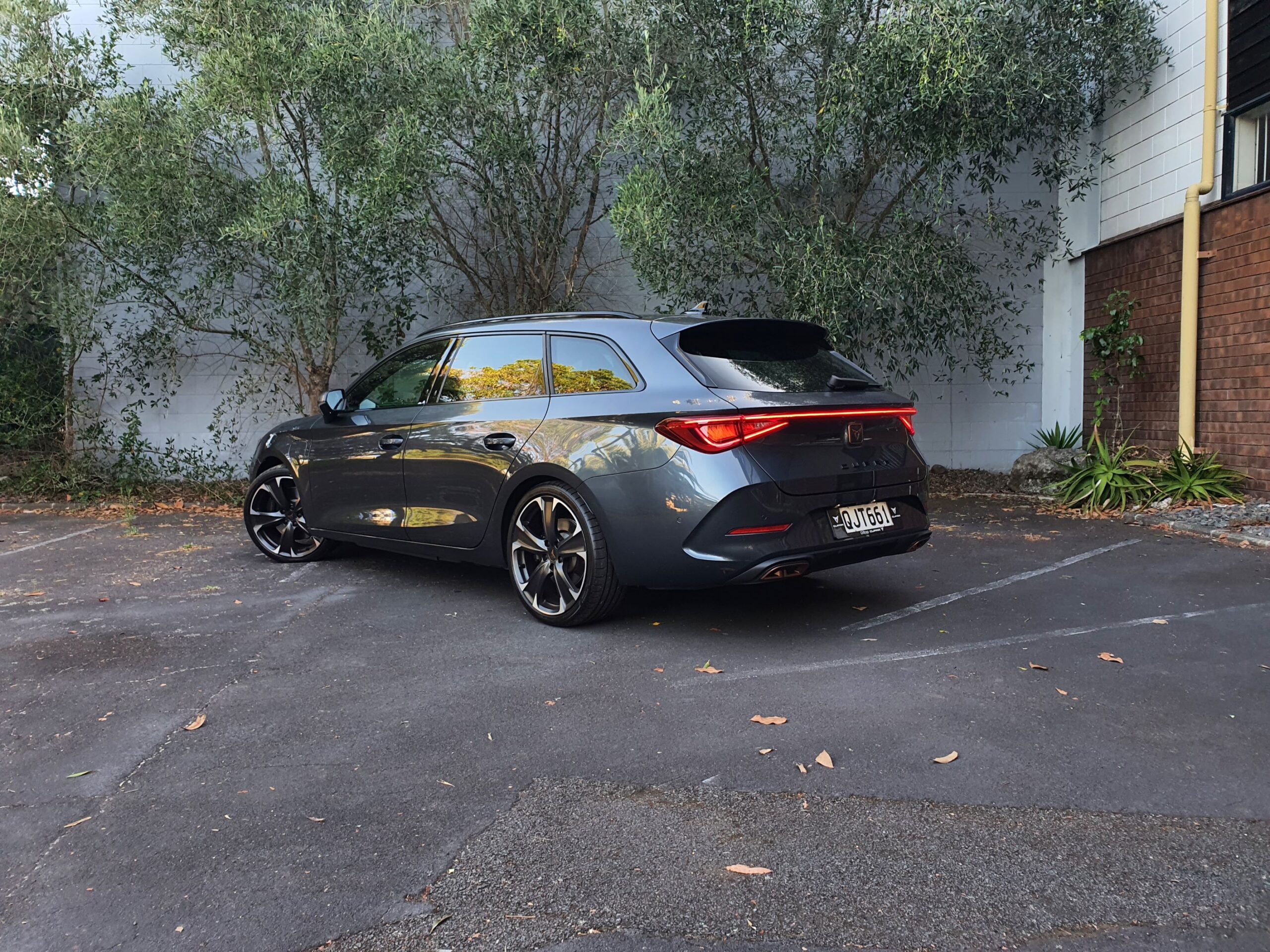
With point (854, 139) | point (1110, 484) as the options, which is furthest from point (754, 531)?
point (854, 139)

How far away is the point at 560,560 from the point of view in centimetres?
484

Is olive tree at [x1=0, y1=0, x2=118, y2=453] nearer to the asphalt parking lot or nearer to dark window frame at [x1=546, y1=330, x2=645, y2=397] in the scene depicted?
the asphalt parking lot

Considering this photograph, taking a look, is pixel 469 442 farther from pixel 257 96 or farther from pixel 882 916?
pixel 257 96

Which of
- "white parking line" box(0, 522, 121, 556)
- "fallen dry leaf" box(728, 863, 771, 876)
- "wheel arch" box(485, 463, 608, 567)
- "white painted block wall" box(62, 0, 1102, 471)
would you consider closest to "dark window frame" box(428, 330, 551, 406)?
"wheel arch" box(485, 463, 608, 567)

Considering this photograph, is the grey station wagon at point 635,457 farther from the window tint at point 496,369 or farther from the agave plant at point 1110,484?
the agave plant at point 1110,484

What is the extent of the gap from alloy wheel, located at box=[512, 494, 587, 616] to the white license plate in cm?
126

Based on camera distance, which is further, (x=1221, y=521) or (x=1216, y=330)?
(x=1216, y=330)

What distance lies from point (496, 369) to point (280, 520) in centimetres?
257

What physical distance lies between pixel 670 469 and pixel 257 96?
6.37 metres

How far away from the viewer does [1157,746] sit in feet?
10.6

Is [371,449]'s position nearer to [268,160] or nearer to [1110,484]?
[268,160]

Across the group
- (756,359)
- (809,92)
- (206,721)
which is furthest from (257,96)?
(206,721)

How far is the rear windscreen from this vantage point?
4.47m

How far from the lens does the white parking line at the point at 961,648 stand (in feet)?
13.4
